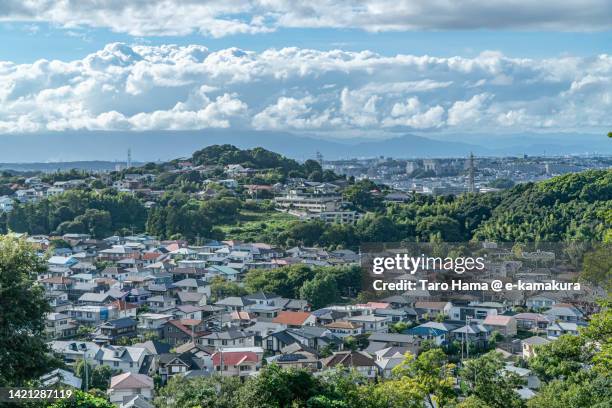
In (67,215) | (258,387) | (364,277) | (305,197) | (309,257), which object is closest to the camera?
(258,387)

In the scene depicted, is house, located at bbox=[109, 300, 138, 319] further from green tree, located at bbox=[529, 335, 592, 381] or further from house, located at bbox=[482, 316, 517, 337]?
green tree, located at bbox=[529, 335, 592, 381]

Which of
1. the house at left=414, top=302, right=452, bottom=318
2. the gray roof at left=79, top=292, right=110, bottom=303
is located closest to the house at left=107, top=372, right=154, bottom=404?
the gray roof at left=79, top=292, right=110, bottom=303

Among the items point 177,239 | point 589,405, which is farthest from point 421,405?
point 177,239

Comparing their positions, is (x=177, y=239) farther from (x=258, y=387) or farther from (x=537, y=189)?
(x=258, y=387)

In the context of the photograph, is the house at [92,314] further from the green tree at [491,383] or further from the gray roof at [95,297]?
the green tree at [491,383]

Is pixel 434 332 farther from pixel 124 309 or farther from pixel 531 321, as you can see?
pixel 124 309
